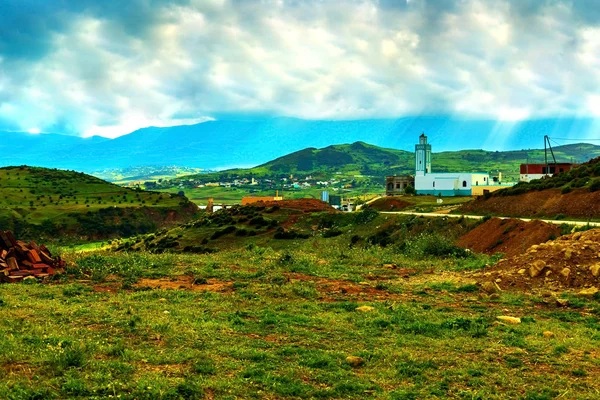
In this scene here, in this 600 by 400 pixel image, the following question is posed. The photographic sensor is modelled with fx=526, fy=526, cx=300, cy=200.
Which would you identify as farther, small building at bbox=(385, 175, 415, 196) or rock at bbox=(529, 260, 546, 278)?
small building at bbox=(385, 175, 415, 196)

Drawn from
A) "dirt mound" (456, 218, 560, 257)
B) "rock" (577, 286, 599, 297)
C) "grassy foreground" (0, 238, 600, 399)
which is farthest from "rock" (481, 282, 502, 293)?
"dirt mound" (456, 218, 560, 257)

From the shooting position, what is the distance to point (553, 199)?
47844 mm

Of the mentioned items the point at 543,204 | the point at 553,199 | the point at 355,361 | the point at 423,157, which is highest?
the point at 423,157

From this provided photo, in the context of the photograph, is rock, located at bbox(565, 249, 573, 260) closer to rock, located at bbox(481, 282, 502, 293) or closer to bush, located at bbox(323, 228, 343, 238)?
rock, located at bbox(481, 282, 502, 293)

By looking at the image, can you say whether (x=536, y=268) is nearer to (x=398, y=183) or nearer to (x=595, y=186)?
(x=595, y=186)

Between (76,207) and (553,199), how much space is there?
383ft

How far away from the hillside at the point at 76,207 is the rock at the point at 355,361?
11231 centimetres

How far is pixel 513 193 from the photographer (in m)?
56.7

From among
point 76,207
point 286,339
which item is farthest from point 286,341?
point 76,207

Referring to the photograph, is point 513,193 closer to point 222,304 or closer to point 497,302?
point 497,302

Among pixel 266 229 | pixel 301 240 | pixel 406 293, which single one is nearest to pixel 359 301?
pixel 406 293

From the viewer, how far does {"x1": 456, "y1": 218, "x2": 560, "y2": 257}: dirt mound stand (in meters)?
31.2

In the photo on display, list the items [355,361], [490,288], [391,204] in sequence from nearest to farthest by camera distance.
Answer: [355,361]
[490,288]
[391,204]

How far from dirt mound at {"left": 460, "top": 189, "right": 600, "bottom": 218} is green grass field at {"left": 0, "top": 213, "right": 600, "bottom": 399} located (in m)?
25.7
